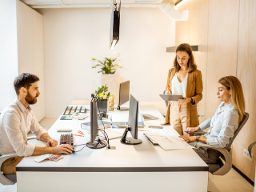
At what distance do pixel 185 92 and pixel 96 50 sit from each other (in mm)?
3732

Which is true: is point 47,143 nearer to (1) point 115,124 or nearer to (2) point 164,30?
(1) point 115,124

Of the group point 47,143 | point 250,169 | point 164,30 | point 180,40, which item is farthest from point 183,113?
point 164,30

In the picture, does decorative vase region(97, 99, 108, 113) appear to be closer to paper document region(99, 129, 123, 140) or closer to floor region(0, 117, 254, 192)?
paper document region(99, 129, 123, 140)

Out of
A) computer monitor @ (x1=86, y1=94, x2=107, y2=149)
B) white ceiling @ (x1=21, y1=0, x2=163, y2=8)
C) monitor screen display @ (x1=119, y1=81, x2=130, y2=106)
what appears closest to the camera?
computer monitor @ (x1=86, y1=94, x2=107, y2=149)

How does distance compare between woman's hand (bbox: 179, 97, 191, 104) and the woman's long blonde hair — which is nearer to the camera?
the woman's long blonde hair

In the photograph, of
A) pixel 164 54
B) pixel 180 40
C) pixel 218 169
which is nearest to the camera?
pixel 218 169

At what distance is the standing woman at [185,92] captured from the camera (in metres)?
2.77

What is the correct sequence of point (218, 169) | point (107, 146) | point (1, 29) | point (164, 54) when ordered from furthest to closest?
point (164, 54) < point (1, 29) < point (218, 169) < point (107, 146)

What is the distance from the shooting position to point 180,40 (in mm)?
5758

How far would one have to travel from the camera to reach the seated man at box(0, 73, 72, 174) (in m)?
1.78

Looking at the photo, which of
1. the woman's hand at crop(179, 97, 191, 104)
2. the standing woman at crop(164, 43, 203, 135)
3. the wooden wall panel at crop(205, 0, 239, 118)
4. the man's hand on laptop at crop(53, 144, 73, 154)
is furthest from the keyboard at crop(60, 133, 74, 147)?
the wooden wall panel at crop(205, 0, 239, 118)

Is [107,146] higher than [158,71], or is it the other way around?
[158,71]

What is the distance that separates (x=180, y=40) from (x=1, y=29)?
153 inches

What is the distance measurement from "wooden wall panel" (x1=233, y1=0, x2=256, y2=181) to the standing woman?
0.59 m
